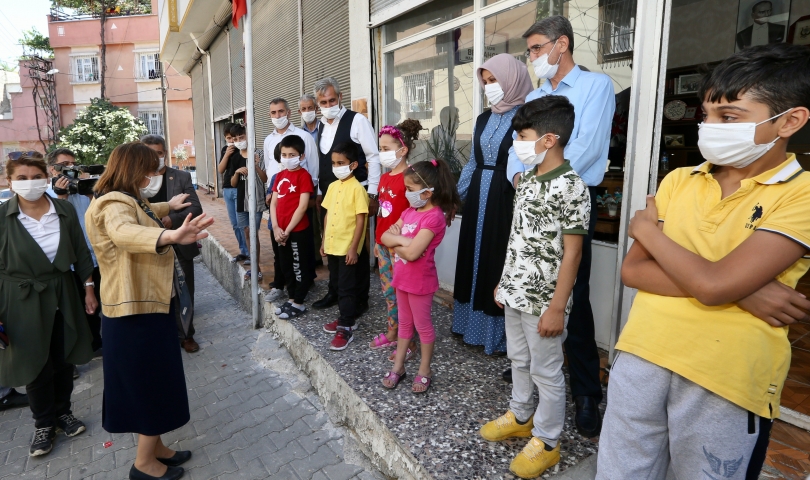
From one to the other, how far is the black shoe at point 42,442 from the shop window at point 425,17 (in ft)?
14.5

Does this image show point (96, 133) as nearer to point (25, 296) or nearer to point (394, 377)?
point (25, 296)

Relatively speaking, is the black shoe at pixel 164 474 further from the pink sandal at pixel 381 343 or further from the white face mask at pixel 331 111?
the white face mask at pixel 331 111

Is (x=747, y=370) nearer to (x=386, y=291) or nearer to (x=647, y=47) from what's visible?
(x=647, y=47)

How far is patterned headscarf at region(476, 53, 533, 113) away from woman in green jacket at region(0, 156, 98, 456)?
9.21ft

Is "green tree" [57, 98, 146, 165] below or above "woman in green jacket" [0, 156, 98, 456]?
above

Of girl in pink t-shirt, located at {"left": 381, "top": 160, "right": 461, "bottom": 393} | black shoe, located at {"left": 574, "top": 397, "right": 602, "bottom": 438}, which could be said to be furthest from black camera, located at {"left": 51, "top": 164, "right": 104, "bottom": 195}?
black shoe, located at {"left": 574, "top": 397, "right": 602, "bottom": 438}

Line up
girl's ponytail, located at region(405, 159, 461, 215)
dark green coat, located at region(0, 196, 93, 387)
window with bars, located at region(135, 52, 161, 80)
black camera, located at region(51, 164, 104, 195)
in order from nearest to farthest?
girl's ponytail, located at region(405, 159, 461, 215)
dark green coat, located at region(0, 196, 93, 387)
black camera, located at region(51, 164, 104, 195)
window with bars, located at region(135, 52, 161, 80)

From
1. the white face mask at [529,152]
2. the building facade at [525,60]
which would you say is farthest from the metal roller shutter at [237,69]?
the white face mask at [529,152]

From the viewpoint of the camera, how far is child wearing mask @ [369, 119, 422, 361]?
3.24 metres

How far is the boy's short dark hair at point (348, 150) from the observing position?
11.8ft

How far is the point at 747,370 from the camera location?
4.12 ft

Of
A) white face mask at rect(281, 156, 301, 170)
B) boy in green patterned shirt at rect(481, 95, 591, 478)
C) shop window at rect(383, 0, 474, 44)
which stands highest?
shop window at rect(383, 0, 474, 44)

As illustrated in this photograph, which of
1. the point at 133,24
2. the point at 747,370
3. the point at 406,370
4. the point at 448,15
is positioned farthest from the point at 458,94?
the point at 133,24

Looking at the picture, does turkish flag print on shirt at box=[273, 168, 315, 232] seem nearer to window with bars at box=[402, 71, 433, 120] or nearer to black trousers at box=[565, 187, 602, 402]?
window with bars at box=[402, 71, 433, 120]
